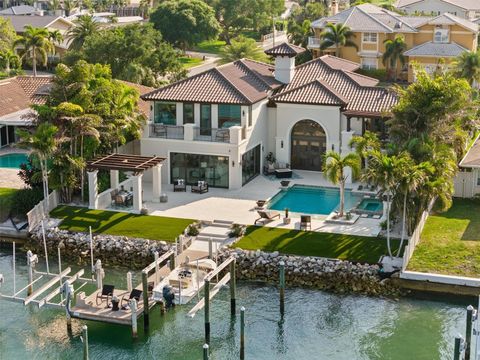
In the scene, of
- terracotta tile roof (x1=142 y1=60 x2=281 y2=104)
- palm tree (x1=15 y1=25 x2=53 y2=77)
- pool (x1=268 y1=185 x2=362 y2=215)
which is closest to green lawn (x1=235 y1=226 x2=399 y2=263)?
pool (x1=268 y1=185 x2=362 y2=215)

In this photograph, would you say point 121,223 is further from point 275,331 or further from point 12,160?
point 12,160

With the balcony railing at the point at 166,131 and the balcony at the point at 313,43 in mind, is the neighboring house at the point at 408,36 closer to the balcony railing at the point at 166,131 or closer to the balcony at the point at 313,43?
the balcony at the point at 313,43

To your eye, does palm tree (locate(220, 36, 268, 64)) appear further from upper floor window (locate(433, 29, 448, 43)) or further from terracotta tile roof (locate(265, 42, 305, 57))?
terracotta tile roof (locate(265, 42, 305, 57))

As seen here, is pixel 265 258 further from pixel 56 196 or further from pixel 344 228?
pixel 56 196

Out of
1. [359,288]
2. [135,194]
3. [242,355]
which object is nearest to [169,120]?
[135,194]

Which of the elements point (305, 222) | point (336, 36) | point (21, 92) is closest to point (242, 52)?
point (336, 36)
